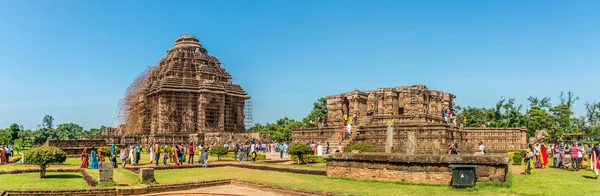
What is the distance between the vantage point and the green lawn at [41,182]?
13.1 m

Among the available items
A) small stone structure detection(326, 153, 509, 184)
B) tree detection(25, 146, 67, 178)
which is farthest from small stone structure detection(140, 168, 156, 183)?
small stone structure detection(326, 153, 509, 184)

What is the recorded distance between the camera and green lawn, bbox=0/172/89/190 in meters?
13.1

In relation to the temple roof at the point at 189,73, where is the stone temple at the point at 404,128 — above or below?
below

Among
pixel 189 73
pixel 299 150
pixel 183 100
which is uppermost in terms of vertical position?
pixel 189 73

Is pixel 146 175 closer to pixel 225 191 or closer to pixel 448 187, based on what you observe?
pixel 225 191

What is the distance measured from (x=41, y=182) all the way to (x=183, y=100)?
3590cm

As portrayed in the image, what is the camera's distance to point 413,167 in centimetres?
1296

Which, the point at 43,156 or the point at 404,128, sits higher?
the point at 404,128

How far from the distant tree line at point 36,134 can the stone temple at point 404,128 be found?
2664 cm

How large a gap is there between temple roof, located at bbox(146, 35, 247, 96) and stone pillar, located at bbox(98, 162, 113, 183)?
115 feet

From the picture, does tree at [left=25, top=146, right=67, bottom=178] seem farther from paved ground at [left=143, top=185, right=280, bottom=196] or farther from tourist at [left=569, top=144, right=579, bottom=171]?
tourist at [left=569, top=144, right=579, bottom=171]

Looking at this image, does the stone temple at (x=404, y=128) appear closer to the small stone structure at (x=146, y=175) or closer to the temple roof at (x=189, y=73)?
the small stone structure at (x=146, y=175)

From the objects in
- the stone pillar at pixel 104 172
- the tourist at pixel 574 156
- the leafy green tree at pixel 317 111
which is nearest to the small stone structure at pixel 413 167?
the tourist at pixel 574 156

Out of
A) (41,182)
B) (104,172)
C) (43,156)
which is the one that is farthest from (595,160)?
(43,156)
